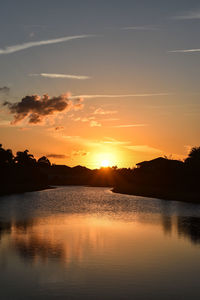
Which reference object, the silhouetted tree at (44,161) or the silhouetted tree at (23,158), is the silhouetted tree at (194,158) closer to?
the silhouetted tree at (23,158)

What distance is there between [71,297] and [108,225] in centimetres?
1647

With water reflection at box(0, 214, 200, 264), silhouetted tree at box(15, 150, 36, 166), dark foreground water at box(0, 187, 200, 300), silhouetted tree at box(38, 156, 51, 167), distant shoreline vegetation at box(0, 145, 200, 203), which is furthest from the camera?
silhouetted tree at box(38, 156, 51, 167)

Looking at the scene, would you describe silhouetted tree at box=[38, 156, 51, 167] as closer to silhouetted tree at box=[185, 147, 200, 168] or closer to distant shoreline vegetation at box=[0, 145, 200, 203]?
distant shoreline vegetation at box=[0, 145, 200, 203]

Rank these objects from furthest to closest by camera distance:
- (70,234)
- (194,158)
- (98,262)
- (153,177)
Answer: (153,177), (194,158), (70,234), (98,262)

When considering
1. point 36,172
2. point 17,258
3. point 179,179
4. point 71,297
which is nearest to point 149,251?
point 17,258

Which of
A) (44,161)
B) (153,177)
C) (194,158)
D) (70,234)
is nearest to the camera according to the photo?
(70,234)

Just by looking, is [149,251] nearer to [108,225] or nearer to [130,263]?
[130,263]

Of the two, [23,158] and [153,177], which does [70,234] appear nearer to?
[153,177]

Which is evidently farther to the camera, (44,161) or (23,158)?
(44,161)

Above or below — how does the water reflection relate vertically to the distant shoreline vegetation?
below

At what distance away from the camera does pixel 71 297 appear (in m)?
10.3

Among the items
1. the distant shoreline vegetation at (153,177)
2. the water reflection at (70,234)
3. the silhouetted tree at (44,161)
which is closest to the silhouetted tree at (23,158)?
the distant shoreline vegetation at (153,177)

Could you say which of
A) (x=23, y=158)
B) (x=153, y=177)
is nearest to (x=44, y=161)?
(x=23, y=158)

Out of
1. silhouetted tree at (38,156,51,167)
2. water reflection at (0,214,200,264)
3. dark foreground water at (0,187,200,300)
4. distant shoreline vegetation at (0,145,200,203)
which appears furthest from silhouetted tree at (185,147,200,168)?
silhouetted tree at (38,156,51,167)
